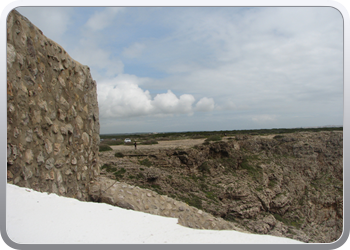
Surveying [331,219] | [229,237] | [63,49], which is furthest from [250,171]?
[63,49]

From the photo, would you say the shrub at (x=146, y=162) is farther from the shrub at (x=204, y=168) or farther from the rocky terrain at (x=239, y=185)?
the shrub at (x=204, y=168)

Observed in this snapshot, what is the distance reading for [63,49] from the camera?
519cm

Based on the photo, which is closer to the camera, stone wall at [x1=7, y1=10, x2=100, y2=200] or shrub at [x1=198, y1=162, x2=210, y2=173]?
stone wall at [x1=7, y1=10, x2=100, y2=200]

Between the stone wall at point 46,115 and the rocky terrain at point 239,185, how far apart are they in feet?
4.12

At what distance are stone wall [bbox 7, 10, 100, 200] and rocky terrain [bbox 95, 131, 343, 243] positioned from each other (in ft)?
4.12

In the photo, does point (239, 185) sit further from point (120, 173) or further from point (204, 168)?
point (120, 173)

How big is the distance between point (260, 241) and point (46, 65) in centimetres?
526

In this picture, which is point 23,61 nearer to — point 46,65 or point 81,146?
point 46,65

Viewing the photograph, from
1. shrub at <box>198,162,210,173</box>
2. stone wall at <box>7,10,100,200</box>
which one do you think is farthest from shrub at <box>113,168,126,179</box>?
shrub at <box>198,162,210,173</box>

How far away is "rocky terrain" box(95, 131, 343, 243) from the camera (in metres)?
6.39

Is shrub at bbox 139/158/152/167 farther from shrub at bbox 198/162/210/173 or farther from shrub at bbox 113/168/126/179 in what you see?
shrub at bbox 198/162/210/173

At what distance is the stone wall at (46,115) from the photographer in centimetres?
366

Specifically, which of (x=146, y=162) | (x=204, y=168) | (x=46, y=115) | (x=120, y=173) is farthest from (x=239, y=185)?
(x=46, y=115)

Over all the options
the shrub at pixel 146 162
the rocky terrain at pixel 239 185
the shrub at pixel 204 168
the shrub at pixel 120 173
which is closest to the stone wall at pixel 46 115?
the rocky terrain at pixel 239 185
